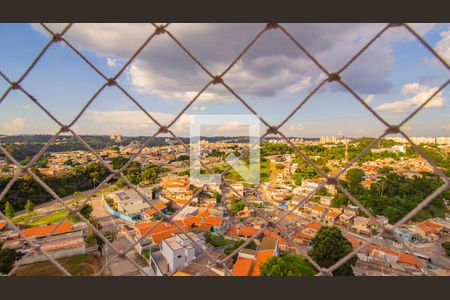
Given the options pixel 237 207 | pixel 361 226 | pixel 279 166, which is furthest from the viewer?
pixel 279 166

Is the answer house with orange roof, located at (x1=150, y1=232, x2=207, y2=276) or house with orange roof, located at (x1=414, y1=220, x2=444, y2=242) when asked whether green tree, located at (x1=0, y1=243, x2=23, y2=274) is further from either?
house with orange roof, located at (x1=414, y1=220, x2=444, y2=242)

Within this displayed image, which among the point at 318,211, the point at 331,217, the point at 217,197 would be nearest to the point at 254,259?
the point at 318,211

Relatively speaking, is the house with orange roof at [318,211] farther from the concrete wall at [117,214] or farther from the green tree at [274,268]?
the concrete wall at [117,214]

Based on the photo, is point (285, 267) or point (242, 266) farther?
point (242, 266)

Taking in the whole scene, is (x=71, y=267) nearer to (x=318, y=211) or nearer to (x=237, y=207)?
(x=237, y=207)

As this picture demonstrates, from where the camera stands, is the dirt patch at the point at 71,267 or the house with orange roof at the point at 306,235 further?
the house with orange roof at the point at 306,235

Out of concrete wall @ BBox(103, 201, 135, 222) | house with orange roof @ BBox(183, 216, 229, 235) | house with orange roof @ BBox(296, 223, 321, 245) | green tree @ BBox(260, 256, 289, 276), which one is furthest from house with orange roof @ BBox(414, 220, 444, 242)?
concrete wall @ BBox(103, 201, 135, 222)

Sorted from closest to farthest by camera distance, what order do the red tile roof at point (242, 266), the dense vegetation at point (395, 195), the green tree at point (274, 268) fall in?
the green tree at point (274, 268) < the red tile roof at point (242, 266) < the dense vegetation at point (395, 195)

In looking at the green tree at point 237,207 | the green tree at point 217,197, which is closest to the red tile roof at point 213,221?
the green tree at point 237,207

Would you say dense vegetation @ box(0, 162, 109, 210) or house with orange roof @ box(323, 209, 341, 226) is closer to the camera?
house with orange roof @ box(323, 209, 341, 226)

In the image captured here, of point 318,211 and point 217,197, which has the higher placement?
point 217,197

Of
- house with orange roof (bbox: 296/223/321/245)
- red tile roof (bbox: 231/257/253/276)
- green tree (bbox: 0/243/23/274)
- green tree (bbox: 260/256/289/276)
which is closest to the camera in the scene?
green tree (bbox: 260/256/289/276)

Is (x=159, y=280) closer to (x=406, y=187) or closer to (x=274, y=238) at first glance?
(x=274, y=238)
